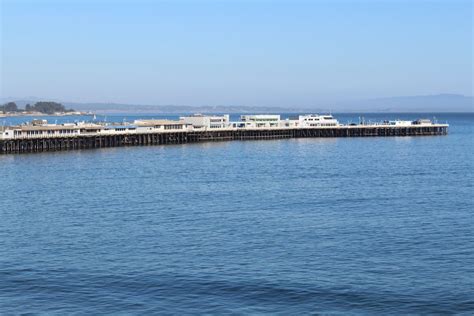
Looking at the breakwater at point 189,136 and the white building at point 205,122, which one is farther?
the white building at point 205,122

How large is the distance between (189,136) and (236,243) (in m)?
102

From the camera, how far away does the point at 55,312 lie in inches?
1127

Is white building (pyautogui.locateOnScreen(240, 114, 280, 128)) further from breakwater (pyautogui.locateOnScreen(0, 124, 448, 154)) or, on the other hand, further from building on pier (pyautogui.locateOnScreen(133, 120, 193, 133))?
building on pier (pyautogui.locateOnScreen(133, 120, 193, 133))

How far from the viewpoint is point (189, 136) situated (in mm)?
140000

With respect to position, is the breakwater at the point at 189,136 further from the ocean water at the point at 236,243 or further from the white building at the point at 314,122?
the ocean water at the point at 236,243

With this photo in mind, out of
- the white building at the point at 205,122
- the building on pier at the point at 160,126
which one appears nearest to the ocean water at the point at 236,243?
the building on pier at the point at 160,126

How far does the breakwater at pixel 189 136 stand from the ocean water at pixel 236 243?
36269 millimetres

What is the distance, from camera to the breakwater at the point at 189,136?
110875mm

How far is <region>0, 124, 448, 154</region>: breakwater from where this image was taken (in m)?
111

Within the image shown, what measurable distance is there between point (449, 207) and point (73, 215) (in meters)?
23.2

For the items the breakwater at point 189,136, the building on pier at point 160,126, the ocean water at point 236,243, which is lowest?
the ocean water at point 236,243

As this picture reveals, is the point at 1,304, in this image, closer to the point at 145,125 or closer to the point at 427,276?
the point at 427,276

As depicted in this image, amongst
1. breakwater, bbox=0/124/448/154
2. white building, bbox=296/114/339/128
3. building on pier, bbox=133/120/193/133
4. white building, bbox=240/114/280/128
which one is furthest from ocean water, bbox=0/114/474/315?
white building, bbox=296/114/339/128

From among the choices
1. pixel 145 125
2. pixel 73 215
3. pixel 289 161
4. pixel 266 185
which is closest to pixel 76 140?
pixel 145 125
